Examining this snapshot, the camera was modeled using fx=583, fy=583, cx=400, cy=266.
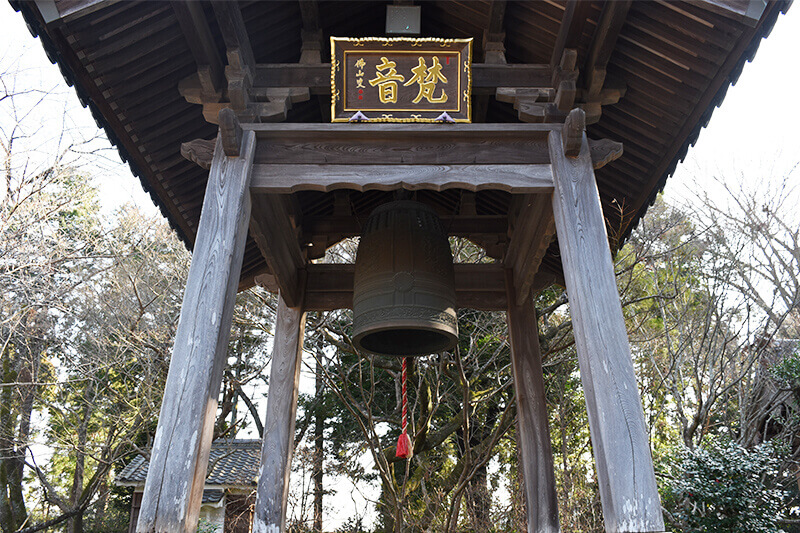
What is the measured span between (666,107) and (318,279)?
10.3 feet

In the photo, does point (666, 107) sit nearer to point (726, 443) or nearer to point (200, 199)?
point (200, 199)

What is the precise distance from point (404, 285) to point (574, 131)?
1400mm

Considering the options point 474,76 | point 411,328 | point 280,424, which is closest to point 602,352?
point 411,328

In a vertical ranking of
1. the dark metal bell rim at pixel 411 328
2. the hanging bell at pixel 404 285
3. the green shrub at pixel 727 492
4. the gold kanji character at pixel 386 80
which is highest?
the gold kanji character at pixel 386 80

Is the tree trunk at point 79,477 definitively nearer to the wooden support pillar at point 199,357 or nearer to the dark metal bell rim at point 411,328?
the dark metal bell rim at point 411,328

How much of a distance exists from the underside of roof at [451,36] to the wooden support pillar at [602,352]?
Result: 26.4 inches

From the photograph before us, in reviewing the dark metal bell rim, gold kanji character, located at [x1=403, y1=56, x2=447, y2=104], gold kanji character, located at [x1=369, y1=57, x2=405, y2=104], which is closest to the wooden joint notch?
gold kanji character, located at [x1=369, y1=57, x2=405, y2=104]

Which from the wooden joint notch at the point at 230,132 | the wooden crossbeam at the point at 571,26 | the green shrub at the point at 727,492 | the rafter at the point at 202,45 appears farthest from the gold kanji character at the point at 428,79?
the green shrub at the point at 727,492

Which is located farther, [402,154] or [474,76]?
[474,76]

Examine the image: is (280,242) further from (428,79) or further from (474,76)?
(474,76)

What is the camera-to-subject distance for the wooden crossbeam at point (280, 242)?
418 centimetres

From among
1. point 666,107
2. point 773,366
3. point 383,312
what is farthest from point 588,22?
point 773,366

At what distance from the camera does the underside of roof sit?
3.19m

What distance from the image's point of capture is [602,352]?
2.89 meters
